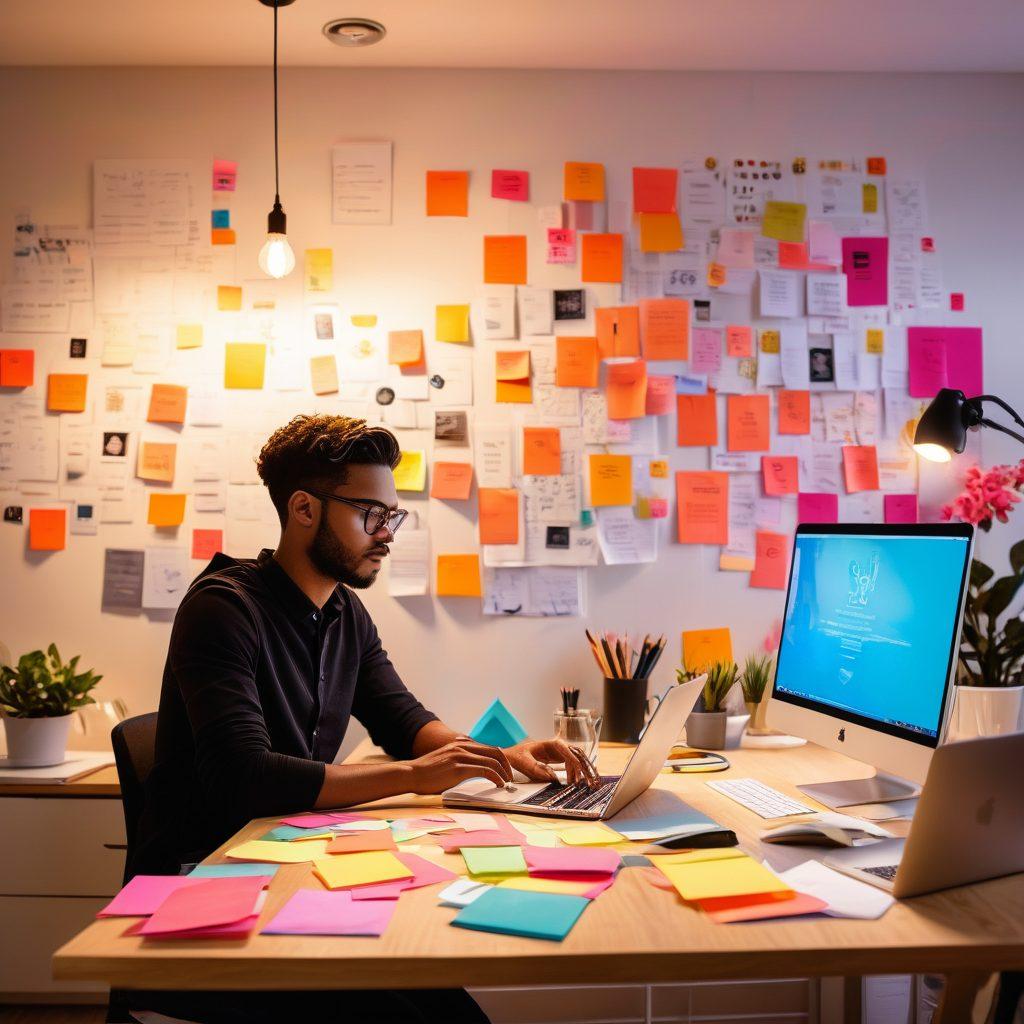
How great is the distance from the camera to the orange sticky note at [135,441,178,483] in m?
2.76

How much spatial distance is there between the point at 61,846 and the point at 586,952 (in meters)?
1.84

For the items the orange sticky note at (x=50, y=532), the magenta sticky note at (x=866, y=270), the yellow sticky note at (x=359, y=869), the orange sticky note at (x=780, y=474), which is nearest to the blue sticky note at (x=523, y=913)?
the yellow sticky note at (x=359, y=869)

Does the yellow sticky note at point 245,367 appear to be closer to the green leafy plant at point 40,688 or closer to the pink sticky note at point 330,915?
the green leafy plant at point 40,688

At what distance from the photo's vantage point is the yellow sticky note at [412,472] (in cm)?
275

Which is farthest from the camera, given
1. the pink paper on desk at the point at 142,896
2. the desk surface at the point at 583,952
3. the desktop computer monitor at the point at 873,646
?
the desktop computer monitor at the point at 873,646

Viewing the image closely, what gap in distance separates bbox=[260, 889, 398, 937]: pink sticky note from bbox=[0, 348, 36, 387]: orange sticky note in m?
2.07

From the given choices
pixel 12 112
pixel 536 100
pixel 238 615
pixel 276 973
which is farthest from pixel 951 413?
pixel 12 112

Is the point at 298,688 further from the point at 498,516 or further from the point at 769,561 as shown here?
the point at 769,561

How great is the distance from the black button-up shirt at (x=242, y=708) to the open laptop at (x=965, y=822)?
876 millimetres

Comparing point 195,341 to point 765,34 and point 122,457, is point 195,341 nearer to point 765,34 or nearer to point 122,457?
point 122,457

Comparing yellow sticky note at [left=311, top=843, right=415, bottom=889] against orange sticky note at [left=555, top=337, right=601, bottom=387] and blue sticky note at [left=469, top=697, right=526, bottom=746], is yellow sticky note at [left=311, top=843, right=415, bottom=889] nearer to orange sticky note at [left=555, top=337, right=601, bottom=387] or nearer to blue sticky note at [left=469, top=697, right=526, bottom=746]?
blue sticky note at [left=469, top=697, right=526, bottom=746]

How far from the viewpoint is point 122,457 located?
277 centimetres

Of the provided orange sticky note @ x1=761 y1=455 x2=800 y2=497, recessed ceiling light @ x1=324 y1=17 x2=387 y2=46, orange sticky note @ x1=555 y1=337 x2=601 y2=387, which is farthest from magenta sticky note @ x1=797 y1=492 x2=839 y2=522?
recessed ceiling light @ x1=324 y1=17 x2=387 y2=46

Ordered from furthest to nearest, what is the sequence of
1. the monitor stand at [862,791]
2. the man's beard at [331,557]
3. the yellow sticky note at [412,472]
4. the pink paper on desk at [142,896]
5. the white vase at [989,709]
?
the yellow sticky note at [412,472]
the white vase at [989,709]
the man's beard at [331,557]
the monitor stand at [862,791]
the pink paper on desk at [142,896]
